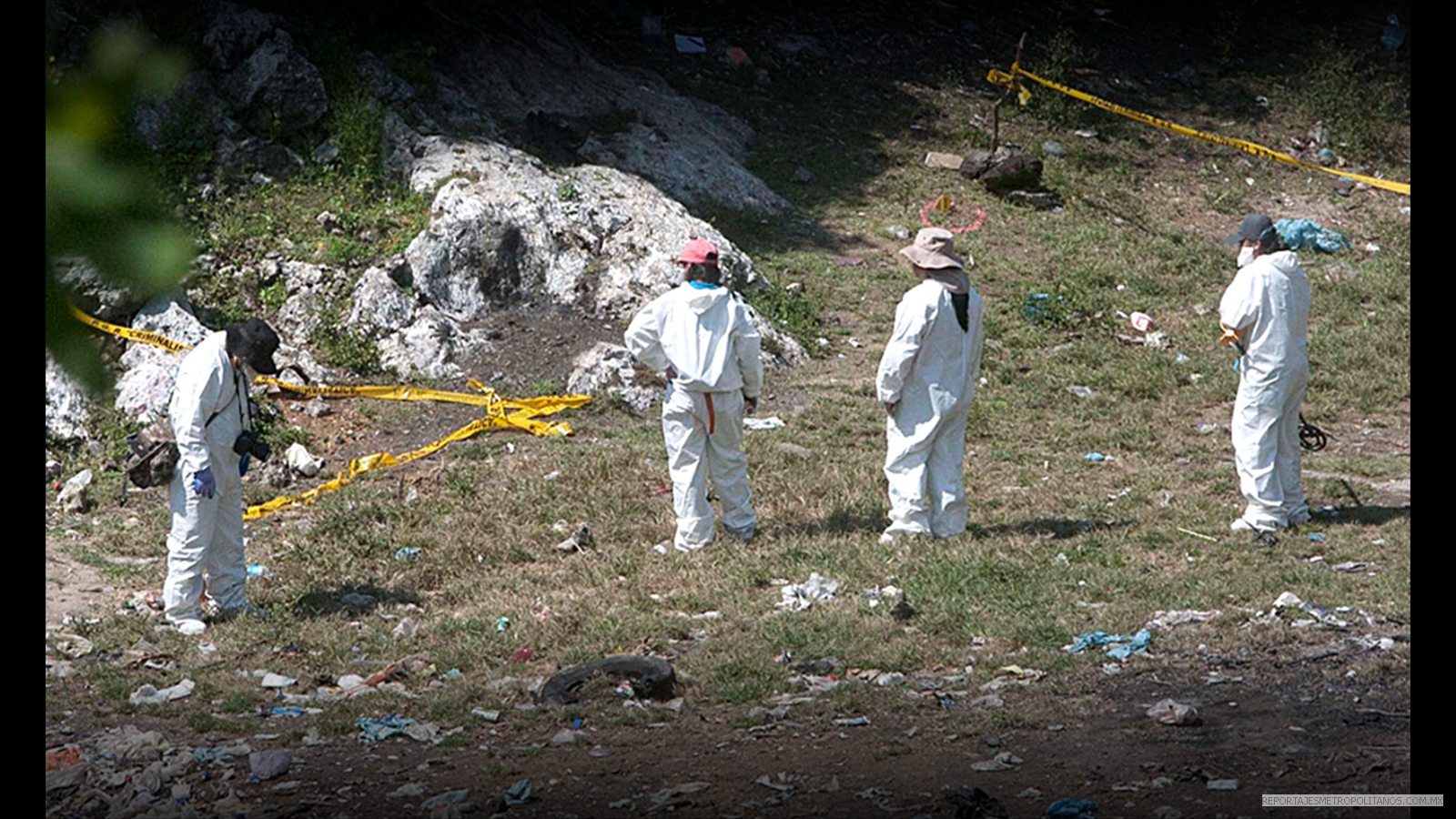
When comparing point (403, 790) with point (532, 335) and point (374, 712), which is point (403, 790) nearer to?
point (374, 712)

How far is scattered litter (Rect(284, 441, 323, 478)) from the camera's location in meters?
9.90

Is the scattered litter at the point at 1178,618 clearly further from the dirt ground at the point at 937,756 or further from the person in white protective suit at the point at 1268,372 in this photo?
the person in white protective suit at the point at 1268,372

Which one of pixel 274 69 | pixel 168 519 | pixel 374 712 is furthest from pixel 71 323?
pixel 274 69

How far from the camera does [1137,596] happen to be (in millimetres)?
7023

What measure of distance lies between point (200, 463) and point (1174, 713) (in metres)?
4.46

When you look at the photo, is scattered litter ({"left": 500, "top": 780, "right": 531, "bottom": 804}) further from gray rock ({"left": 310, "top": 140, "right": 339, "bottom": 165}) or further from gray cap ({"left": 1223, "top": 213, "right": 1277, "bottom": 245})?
gray rock ({"left": 310, "top": 140, "right": 339, "bottom": 165})

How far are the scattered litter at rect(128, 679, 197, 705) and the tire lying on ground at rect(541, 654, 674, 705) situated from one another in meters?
1.54

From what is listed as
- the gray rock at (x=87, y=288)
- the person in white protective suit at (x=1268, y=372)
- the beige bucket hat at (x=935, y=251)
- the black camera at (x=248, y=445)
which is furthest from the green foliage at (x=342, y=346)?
the gray rock at (x=87, y=288)

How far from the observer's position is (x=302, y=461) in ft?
32.6

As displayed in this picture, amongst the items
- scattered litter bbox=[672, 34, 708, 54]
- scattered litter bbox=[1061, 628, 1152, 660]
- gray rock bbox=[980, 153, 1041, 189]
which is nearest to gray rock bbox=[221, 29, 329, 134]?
scattered litter bbox=[672, 34, 708, 54]

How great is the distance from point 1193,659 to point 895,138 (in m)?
12.1

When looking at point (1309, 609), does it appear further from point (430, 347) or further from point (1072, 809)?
point (430, 347)

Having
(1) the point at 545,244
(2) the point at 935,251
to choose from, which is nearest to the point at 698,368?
(2) the point at 935,251

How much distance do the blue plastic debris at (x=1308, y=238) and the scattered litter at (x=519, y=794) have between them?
491 inches
